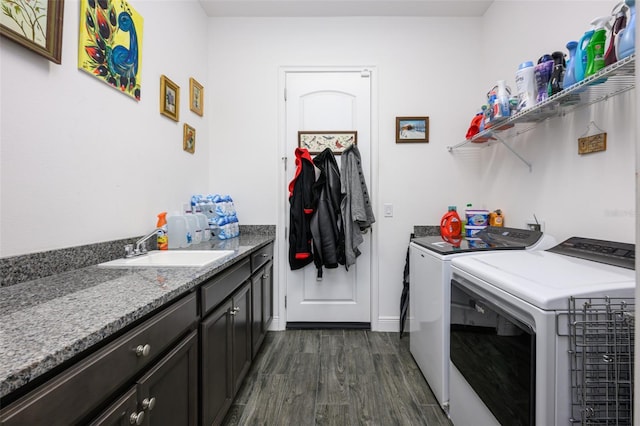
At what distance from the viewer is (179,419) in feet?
3.08

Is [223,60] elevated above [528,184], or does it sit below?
above

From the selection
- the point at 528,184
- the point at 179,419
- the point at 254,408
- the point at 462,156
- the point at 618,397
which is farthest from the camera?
the point at 462,156

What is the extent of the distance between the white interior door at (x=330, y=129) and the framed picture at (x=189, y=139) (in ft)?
2.55

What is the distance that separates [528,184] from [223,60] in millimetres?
2663

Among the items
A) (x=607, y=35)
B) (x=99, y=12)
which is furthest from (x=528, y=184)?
(x=99, y=12)

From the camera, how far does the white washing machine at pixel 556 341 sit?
0.77m

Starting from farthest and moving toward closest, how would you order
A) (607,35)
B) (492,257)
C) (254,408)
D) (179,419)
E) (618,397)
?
(254,408), (492,257), (607,35), (179,419), (618,397)

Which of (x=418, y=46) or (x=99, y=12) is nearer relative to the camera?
(x=99, y=12)

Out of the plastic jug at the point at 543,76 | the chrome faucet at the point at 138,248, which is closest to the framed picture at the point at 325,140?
the plastic jug at the point at 543,76

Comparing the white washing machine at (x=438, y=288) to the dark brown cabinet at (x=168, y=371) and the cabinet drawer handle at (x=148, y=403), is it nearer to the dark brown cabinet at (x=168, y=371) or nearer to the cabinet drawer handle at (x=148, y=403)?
the dark brown cabinet at (x=168, y=371)

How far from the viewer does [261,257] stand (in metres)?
2.00

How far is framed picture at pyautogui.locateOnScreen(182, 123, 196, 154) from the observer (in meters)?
2.05

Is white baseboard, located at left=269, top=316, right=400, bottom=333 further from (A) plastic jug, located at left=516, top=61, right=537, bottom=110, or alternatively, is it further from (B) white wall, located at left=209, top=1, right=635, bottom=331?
(A) plastic jug, located at left=516, top=61, right=537, bottom=110

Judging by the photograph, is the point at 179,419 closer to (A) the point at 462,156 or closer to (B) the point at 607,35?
(B) the point at 607,35
